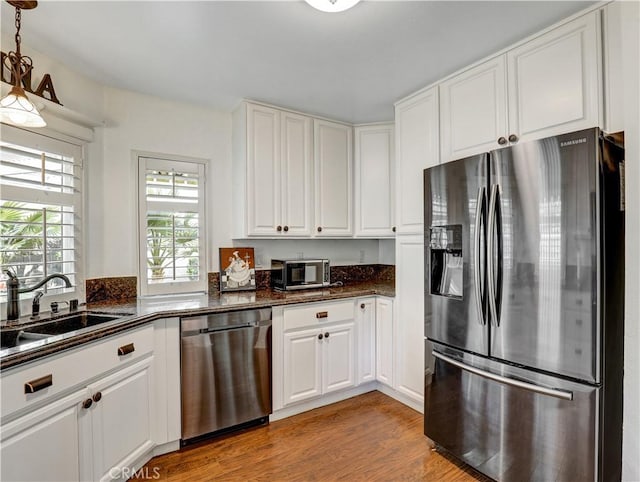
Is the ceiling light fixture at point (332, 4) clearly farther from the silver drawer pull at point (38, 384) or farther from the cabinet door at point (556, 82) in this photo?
the silver drawer pull at point (38, 384)

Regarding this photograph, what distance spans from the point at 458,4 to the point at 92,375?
8.06 feet

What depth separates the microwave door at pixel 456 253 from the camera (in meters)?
1.81

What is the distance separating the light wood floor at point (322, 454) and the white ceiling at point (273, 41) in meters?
2.41

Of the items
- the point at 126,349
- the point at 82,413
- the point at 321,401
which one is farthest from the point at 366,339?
the point at 82,413

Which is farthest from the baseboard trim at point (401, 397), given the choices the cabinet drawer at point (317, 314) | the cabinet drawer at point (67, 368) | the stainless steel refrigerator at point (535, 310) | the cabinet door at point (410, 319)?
the cabinet drawer at point (67, 368)

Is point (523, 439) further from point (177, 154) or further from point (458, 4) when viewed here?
point (177, 154)

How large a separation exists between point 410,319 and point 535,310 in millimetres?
1078

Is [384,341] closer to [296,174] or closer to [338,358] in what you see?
[338,358]

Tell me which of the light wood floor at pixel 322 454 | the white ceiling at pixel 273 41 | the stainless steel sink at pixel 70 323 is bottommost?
the light wood floor at pixel 322 454

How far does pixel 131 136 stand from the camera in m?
2.60

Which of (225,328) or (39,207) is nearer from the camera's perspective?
(39,207)

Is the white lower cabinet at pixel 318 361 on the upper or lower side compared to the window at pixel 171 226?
lower

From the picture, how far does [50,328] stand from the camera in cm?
188

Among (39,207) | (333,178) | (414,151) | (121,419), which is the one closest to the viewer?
(121,419)
